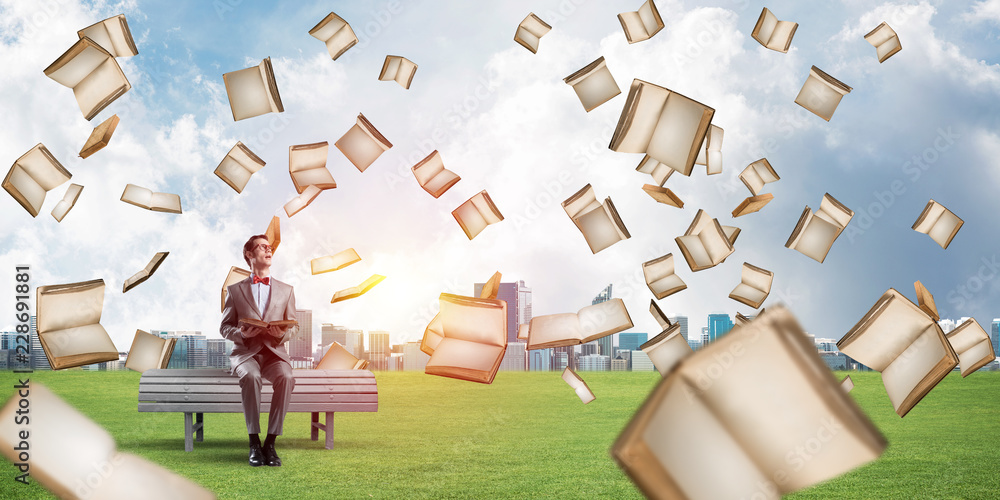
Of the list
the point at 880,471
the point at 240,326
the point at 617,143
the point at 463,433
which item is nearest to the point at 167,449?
the point at 240,326

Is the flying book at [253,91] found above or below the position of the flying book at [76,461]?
above

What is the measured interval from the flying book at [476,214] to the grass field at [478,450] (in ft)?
4.52

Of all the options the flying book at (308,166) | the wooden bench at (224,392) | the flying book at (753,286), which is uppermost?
the flying book at (308,166)

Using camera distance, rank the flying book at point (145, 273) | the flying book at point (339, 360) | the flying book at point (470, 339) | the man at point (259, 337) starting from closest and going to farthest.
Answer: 1. the flying book at point (470, 339)
2. the flying book at point (145, 273)
3. the man at point (259, 337)
4. the flying book at point (339, 360)

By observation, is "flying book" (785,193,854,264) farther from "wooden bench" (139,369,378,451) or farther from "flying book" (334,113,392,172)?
"wooden bench" (139,369,378,451)

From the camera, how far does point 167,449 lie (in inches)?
228

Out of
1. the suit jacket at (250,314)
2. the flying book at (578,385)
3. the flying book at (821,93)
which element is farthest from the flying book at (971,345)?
the suit jacket at (250,314)

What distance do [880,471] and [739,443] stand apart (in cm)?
412

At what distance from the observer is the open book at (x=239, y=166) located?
429 cm

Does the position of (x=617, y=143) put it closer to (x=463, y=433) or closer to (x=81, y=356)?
(x=81, y=356)

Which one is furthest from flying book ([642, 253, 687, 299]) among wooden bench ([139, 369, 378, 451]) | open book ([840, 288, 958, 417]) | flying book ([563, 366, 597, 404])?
wooden bench ([139, 369, 378, 451])

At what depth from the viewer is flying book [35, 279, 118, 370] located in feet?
11.6

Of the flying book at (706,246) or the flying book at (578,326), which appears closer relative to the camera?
the flying book at (578,326)

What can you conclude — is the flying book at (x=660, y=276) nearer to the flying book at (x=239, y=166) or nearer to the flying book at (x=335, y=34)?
the flying book at (x=335, y=34)
